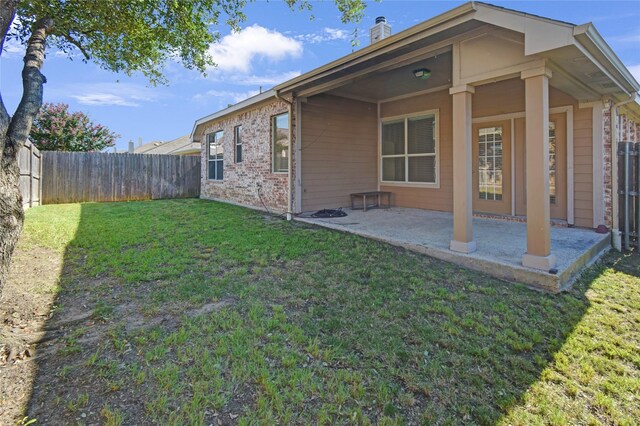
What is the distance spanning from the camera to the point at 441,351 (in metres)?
2.75

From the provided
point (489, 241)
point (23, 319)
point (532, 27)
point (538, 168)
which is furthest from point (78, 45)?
point (489, 241)

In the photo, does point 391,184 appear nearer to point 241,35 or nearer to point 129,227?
point 241,35

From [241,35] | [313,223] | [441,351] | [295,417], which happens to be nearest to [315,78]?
[241,35]

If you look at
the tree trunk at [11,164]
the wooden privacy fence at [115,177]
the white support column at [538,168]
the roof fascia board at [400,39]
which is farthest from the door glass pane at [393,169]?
the wooden privacy fence at [115,177]

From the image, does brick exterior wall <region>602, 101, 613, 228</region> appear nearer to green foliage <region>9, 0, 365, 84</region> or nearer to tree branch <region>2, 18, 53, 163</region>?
green foliage <region>9, 0, 365, 84</region>

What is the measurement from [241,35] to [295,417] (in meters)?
6.34

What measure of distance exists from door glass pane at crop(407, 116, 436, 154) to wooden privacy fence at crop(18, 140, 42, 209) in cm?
1022

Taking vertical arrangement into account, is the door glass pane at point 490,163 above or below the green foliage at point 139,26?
below

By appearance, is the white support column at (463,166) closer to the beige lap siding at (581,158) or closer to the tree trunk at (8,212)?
the beige lap siding at (581,158)

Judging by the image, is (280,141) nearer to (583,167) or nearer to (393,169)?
(393,169)

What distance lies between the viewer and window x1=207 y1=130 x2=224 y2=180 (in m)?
12.0

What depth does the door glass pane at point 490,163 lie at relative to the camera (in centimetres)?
744

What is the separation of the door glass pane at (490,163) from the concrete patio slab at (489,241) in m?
0.71

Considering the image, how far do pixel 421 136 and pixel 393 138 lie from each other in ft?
2.84
